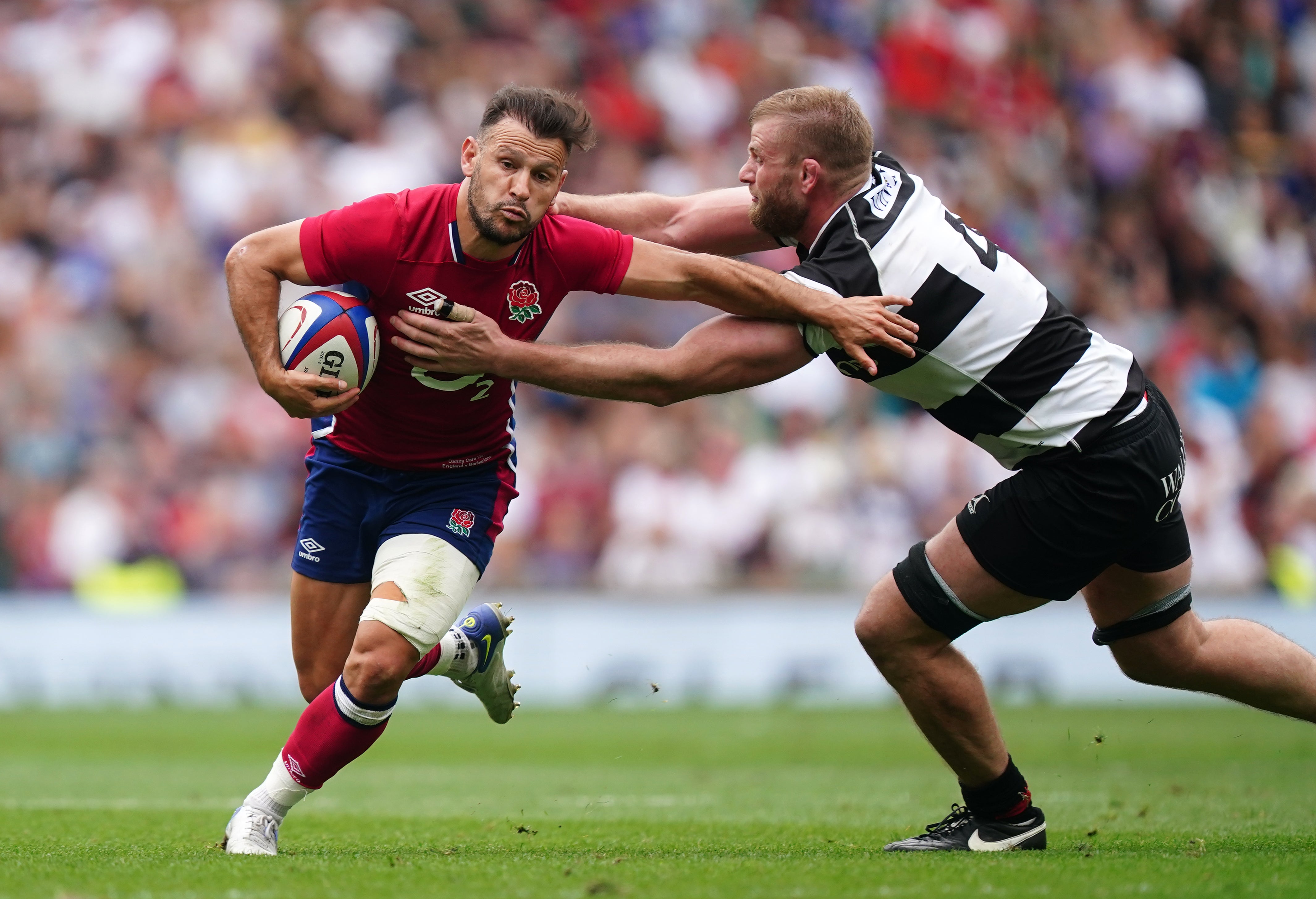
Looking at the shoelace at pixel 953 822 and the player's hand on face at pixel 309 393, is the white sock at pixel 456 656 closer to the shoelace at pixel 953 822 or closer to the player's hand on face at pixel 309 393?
the player's hand on face at pixel 309 393

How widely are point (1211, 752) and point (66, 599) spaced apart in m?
10.1

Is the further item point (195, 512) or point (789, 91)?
point (195, 512)

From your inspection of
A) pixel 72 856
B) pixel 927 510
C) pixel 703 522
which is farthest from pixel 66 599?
pixel 72 856

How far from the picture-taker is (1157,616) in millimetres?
6273

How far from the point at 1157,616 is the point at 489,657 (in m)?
2.88

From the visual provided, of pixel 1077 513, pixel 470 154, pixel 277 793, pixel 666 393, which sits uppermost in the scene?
pixel 470 154

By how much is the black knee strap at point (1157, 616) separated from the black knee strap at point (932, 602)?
1.93 feet

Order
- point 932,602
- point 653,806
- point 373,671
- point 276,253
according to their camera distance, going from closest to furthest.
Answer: point 373,671 → point 276,253 → point 932,602 → point 653,806

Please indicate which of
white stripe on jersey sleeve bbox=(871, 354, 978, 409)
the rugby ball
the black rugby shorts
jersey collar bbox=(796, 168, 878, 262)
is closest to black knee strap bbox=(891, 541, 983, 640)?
the black rugby shorts

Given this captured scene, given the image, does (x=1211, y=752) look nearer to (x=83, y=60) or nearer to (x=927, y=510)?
(x=927, y=510)

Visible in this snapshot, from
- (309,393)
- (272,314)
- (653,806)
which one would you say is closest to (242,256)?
(272,314)

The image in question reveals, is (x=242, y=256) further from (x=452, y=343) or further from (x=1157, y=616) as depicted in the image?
(x=1157, y=616)

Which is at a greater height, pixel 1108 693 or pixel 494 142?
pixel 494 142

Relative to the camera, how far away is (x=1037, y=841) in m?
6.30
